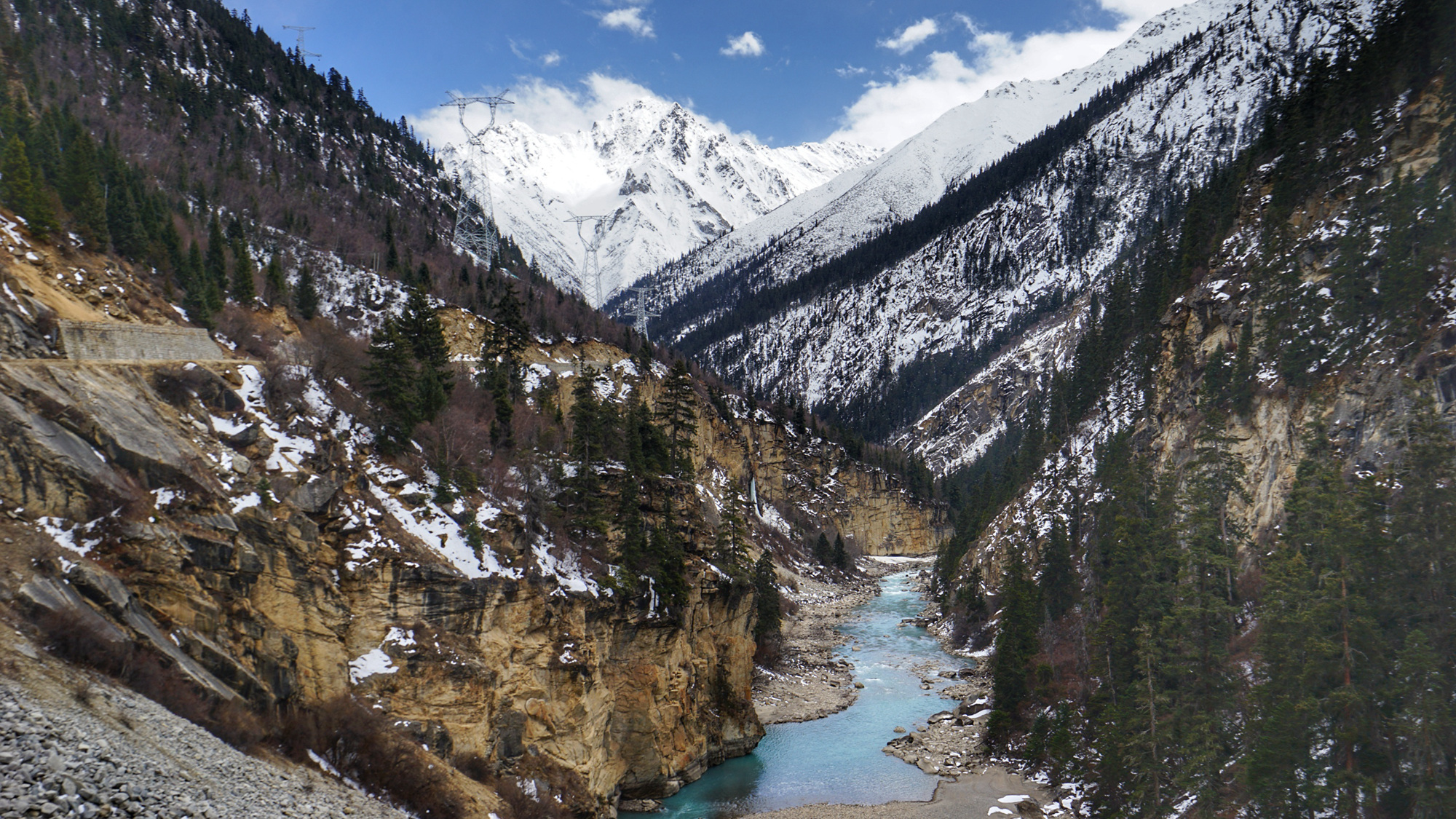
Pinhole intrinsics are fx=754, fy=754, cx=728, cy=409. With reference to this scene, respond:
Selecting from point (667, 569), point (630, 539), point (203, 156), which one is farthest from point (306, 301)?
point (203, 156)

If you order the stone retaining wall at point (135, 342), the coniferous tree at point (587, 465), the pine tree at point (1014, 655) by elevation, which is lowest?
the pine tree at point (1014, 655)

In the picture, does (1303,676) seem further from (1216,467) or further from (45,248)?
(45,248)

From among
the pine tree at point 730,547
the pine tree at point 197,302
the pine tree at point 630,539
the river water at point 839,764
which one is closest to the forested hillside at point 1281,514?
the river water at point 839,764

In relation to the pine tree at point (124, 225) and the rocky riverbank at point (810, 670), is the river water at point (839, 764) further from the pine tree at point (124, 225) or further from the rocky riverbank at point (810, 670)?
the pine tree at point (124, 225)

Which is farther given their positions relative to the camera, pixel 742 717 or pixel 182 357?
pixel 742 717

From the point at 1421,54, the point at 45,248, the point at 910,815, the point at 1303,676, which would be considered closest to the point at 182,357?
the point at 45,248

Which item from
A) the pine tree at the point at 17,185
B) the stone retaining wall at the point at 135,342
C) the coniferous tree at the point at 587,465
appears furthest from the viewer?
the coniferous tree at the point at 587,465

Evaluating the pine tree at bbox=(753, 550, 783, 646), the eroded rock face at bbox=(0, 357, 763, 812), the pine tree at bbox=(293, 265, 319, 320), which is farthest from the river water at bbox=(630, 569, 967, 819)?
the pine tree at bbox=(293, 265, 319, 320)
